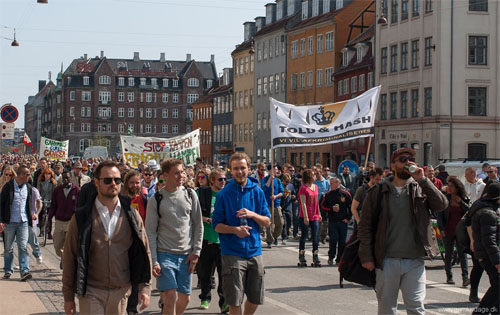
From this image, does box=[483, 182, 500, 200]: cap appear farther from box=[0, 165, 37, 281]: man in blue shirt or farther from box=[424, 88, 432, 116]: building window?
box=[424, 88, 432, 116]: building window

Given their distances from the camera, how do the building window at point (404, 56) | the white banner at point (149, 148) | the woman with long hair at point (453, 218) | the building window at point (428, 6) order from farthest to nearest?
the building window at point (404, 56) < the building window at point (428, 6) < the white banner at point (149, 148) < the woman with long hair at point (453, 218)

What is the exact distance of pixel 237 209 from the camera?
8273 mm

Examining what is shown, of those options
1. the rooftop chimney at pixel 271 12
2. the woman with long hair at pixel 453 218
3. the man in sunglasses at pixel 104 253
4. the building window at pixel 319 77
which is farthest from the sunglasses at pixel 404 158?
the rooftop chimney at pixel 271 12

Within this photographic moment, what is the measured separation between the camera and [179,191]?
8609 millimetres

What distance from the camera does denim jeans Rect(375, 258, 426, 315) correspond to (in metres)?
7.39

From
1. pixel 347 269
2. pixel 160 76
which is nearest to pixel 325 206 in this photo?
pixel 347 269

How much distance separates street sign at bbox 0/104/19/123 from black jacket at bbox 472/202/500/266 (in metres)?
15.5

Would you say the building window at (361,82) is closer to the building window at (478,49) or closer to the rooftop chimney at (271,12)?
the building window at (478,49)

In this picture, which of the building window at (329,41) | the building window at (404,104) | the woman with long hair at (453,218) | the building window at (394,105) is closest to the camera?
the woman with long hair at (453,218)

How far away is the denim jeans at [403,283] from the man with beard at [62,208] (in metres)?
7.35

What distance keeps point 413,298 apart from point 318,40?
6089 centimetres

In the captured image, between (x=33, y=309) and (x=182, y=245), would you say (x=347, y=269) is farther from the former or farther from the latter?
(x=33, y=309)

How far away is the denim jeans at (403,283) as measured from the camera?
24.2 ft

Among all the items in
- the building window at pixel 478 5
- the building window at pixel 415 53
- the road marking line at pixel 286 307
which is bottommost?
the road marking line at pixel 286 307
